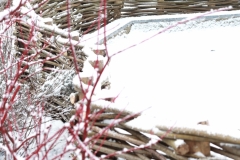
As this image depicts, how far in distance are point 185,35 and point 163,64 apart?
5.61 feet

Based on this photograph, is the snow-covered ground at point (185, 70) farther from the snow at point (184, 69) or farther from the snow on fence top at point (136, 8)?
the snow on fence top at point (136, 8)

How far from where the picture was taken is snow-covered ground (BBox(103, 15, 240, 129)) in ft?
16.4

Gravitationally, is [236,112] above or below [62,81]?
below

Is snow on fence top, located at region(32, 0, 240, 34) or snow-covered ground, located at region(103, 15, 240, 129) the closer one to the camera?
snow-covered ground, located at region(103, 15, 240, 129)

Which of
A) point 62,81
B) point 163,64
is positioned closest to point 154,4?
point 163,64

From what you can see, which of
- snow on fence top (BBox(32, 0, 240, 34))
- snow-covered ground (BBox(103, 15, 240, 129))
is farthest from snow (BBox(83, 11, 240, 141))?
snow on fence top (BBox(32, 0, 240, 34))

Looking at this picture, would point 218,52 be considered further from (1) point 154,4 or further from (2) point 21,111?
(2) point 21,111

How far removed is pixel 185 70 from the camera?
6.26 metres

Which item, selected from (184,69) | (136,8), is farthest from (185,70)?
(136,8)

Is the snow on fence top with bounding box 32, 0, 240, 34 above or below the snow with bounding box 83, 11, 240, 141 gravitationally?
above

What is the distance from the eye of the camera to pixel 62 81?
13.6 ft

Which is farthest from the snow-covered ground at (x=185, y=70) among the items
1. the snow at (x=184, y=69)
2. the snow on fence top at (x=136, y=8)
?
the snow on fence top at (x=136, y=8)

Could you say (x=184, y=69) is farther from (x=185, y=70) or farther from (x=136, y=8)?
(x=136, y=8)

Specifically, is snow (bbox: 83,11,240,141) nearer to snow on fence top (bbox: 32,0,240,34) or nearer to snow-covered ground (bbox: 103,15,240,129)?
snow-covered ground (bbox: 103,15,240,129)
